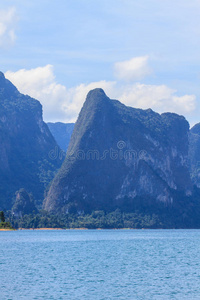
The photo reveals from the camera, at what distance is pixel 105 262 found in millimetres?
78875

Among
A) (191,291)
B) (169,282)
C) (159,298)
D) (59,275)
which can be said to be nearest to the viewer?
(159,298)

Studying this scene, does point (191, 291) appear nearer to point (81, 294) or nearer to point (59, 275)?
point (81, 294)

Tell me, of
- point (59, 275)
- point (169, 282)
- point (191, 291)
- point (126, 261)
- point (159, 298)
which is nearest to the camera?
point (159, 298)

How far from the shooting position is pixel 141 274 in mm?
63500

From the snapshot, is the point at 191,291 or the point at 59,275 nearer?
the point at 191,291

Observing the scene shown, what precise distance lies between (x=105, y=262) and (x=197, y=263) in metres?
A: 12.6

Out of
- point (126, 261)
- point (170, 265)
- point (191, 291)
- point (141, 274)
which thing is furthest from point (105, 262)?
point (191, 291)

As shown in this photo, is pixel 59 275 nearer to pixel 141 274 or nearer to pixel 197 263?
pixel 141 274

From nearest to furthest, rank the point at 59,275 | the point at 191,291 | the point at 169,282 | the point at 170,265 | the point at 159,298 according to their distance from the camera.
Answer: the point at 159,298, the point at 191,291, the point at 169,282, the point at 59,275, the point at 170,265

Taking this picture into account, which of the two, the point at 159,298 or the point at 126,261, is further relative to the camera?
the point at 126,261

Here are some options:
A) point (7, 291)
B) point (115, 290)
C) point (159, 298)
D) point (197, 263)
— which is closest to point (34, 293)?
point (7, 291)

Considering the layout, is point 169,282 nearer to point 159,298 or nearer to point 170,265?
point 159,298

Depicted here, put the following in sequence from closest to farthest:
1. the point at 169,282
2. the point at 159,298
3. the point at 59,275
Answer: the point at 159,298 → the point at 169,282 → the point at 59,275

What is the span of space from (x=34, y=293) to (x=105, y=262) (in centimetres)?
3055
